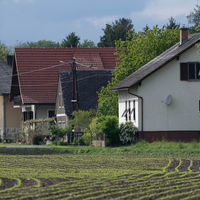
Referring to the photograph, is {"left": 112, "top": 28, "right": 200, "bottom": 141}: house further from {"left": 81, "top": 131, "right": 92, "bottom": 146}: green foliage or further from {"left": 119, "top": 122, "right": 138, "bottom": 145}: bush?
{"left": 81, "top": 131, "right": 92, "bottom": 146}: green foliage

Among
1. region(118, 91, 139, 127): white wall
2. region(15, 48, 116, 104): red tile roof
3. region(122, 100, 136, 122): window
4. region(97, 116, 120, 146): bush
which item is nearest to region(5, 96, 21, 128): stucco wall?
region(15, 48, 116, 104): red tile roof

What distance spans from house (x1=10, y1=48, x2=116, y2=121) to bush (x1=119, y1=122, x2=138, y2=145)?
81.9 feet

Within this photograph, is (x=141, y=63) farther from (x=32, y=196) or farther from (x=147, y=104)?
(x=32, y=196)

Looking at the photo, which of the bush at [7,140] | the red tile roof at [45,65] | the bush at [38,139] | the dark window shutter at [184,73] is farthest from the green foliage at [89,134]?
the red tile roof at [45,65]

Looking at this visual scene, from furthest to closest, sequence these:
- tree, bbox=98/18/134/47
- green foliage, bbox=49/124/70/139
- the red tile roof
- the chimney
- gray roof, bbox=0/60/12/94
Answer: tree, bbox=98/18/134/47 → gray roof, bbox=0/60/12/94 → the red tile roof → green foliage, bbox=49/124/70/139 → the chimney

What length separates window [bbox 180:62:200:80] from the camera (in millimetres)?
46906

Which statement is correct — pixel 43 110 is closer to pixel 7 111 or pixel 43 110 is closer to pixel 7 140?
pixel 7 140

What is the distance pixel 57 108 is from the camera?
67.2 m

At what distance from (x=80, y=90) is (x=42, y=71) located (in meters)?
10.8

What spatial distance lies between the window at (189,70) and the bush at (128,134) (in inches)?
186

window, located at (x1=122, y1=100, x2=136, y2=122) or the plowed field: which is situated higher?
window, located at (x1=122, y1=100, x2=136, y2=122)

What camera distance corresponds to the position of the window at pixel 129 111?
48.3 m

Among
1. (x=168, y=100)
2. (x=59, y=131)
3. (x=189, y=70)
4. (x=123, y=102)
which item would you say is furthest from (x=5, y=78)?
(x=168, y=100)

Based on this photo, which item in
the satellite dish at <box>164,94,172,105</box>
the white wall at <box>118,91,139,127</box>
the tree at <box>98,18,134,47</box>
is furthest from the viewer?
the tree at <box>98,18,134,47</box>
